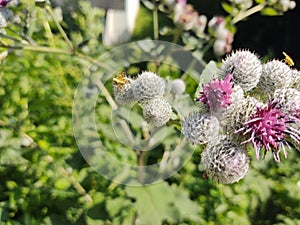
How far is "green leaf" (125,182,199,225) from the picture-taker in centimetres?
187

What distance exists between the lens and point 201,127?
1.40 meters

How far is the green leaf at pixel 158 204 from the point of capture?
1874mm

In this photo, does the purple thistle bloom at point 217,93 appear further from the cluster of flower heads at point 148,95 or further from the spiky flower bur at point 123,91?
the spiky flower bur at point 123,91

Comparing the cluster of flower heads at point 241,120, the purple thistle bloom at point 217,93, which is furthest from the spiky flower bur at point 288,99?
the purple thistle bloom at point 217,93

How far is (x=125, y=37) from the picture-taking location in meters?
7.50

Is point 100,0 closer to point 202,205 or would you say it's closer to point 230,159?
point 202,205

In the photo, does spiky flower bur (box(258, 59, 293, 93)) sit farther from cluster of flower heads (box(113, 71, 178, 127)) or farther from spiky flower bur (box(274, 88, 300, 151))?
cluster of flower heads (box(113, 71, 178, 127))

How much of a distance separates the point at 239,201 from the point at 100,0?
14.1 ft

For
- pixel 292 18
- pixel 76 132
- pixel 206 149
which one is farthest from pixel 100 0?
pixel 206 149

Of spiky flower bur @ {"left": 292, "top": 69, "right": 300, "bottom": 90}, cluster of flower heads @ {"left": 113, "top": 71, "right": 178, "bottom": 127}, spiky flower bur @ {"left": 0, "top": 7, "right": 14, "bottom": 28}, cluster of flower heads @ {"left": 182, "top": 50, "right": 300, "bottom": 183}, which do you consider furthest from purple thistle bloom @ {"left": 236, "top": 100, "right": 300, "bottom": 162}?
spiky flower bur @ {"left": 0, "top": 7, "right": 14, "bottom": 28}

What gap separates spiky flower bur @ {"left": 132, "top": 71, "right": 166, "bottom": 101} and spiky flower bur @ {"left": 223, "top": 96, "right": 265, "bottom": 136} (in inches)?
10.2

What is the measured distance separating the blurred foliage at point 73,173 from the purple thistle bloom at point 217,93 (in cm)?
63

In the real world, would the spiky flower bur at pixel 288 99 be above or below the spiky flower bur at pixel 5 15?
above

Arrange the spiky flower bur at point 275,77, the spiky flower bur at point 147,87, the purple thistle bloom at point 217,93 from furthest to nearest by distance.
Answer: the spiky flower bur at point 147,87
the spiky flower bur at point 275,77
the purple thistle bloom at point 217,93
